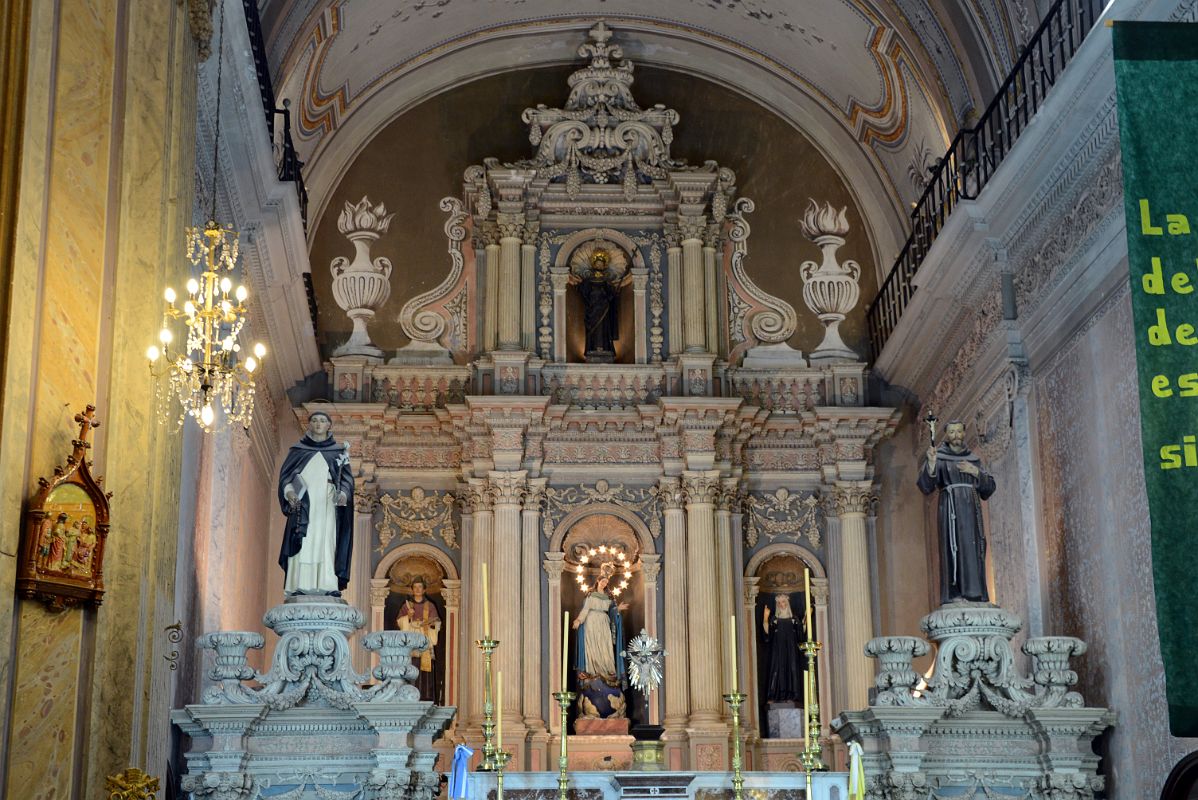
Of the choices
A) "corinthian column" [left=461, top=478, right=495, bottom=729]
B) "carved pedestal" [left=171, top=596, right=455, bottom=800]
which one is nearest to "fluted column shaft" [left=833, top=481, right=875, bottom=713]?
"corinthian column" [left=461, top=478, right=495, bottom=729]

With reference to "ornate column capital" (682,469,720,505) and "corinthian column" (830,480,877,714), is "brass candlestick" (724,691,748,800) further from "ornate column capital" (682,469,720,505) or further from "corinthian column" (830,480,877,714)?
"ornate column capital" (682,469,720,505)

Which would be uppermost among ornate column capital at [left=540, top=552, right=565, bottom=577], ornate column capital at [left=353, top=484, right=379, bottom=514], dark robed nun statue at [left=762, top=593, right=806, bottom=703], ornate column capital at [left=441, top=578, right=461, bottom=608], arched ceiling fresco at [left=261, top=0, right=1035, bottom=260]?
arched ceiling fresco at [left=261, top=0, right=1035, bottom=260]

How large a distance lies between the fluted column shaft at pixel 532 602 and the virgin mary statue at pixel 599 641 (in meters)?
0.45

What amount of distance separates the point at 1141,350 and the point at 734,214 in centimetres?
1025

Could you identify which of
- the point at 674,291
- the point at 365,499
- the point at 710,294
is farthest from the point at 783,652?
the point at 365,499

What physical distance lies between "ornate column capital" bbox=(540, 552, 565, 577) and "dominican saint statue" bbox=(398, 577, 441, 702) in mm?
1348

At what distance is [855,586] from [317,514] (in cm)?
744

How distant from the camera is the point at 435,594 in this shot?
1803cm

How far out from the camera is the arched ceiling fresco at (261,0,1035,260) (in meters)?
17.0

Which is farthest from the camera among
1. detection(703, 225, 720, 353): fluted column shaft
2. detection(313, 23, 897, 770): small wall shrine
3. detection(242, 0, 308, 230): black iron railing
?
detection(703, 225, 720, 353): fluted column shaft

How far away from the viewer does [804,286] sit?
19.2m

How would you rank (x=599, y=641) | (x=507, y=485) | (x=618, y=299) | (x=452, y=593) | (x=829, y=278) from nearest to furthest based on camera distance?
(x=599, y=641) < (x=507, y=485) < (x=452, y=593) < (x=618, y=299) < (x=829, y=278)

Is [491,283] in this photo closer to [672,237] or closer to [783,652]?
[672,237]

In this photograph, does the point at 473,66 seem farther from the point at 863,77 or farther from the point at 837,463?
the point at 837,463
